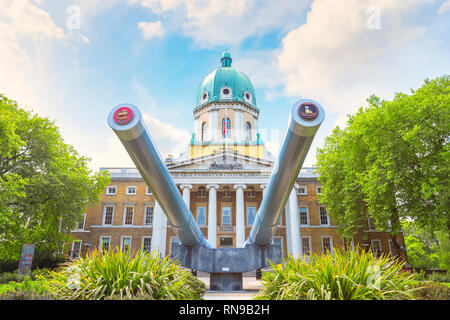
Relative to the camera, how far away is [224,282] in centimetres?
1186

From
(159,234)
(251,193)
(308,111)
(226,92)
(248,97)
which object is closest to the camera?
(308,111)

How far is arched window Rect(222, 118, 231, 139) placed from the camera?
44.5 meters

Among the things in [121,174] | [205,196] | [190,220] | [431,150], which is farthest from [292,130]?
[121,174]

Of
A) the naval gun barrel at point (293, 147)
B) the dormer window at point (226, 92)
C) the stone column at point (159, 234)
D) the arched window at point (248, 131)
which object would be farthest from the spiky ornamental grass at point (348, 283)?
the dormer window at point (226, 92)

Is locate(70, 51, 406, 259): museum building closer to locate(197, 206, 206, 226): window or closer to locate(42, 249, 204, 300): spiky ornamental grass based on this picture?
locate(197, 206, 206, 226): window

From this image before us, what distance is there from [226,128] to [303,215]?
16.4 meters

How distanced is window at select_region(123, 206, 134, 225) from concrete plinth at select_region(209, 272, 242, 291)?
28824 millimetres

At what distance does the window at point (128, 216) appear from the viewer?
126 feet

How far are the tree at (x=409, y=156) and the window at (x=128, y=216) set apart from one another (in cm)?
2722

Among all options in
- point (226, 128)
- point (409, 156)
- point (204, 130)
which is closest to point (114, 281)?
point (409, 156)

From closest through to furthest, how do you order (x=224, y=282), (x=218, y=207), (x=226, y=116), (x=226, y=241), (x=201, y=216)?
(x=224, y=282) < (x=226, y=241) < (x=201, y=216) < (x=218, y=207) < (x=226, y=116)

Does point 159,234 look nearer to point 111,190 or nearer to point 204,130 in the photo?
point 111,190
